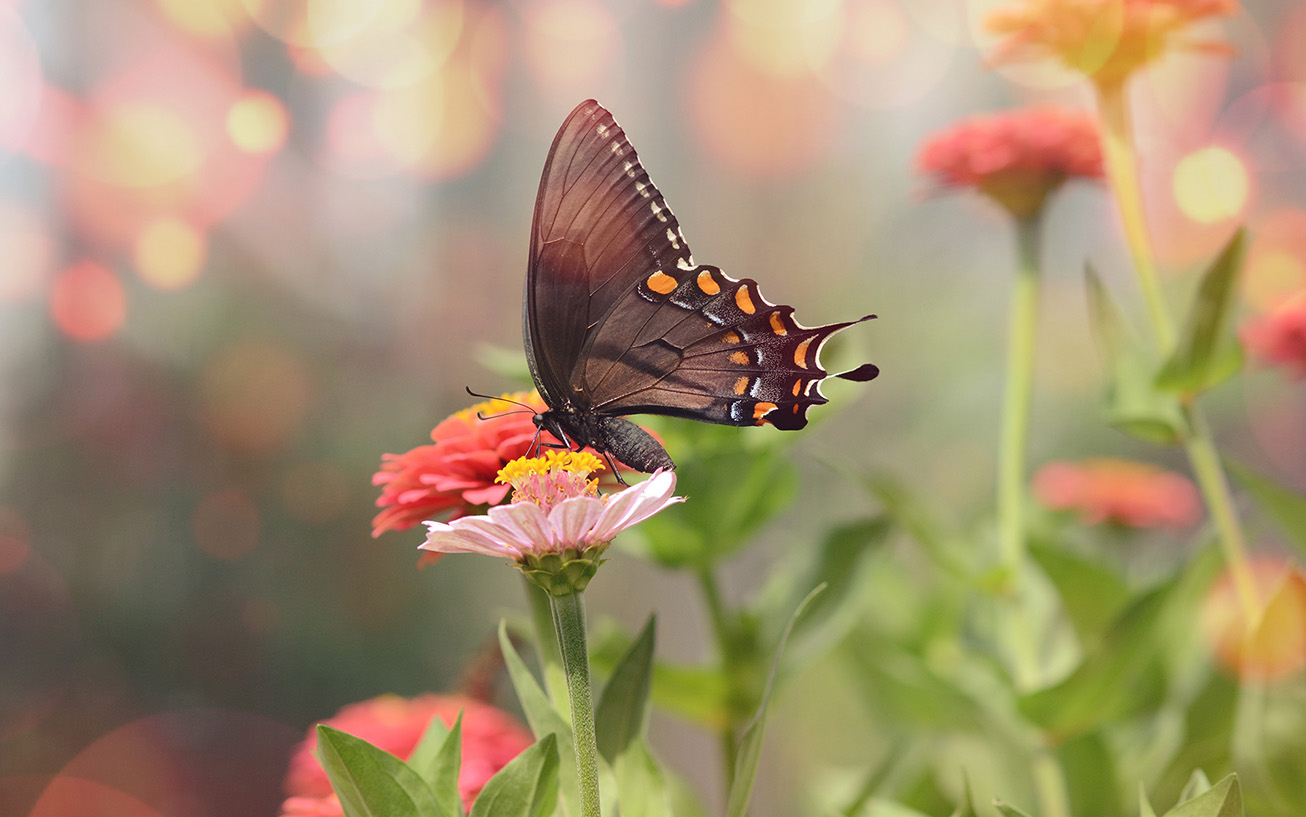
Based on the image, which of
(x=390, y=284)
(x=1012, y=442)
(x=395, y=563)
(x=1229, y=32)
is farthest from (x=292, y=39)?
(x=1229, y=32)

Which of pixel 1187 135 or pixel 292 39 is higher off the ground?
pixel 292 39

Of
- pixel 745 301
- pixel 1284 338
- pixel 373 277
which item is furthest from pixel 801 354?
pixel 373 277

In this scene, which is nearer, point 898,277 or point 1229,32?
point 1229,32

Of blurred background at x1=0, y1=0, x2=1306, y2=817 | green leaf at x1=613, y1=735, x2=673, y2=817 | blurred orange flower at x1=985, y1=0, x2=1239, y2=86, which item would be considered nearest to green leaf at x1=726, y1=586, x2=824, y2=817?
green leaf at x1=613, y1=735, x2=673, y2=817

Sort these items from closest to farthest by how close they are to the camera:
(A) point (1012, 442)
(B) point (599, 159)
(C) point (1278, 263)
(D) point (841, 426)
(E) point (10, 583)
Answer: (B) point (599, 159)
(A) point (1012, 442)
(E) point (10, 583)
(C) point (1278, 263)
(D) point (841, 426)

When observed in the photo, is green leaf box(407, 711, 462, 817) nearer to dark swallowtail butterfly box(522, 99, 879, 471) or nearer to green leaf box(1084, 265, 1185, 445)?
dark swallowtail butterfly box(522, 99, 879, 471)

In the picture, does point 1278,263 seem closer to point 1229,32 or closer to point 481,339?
point 1229,32
